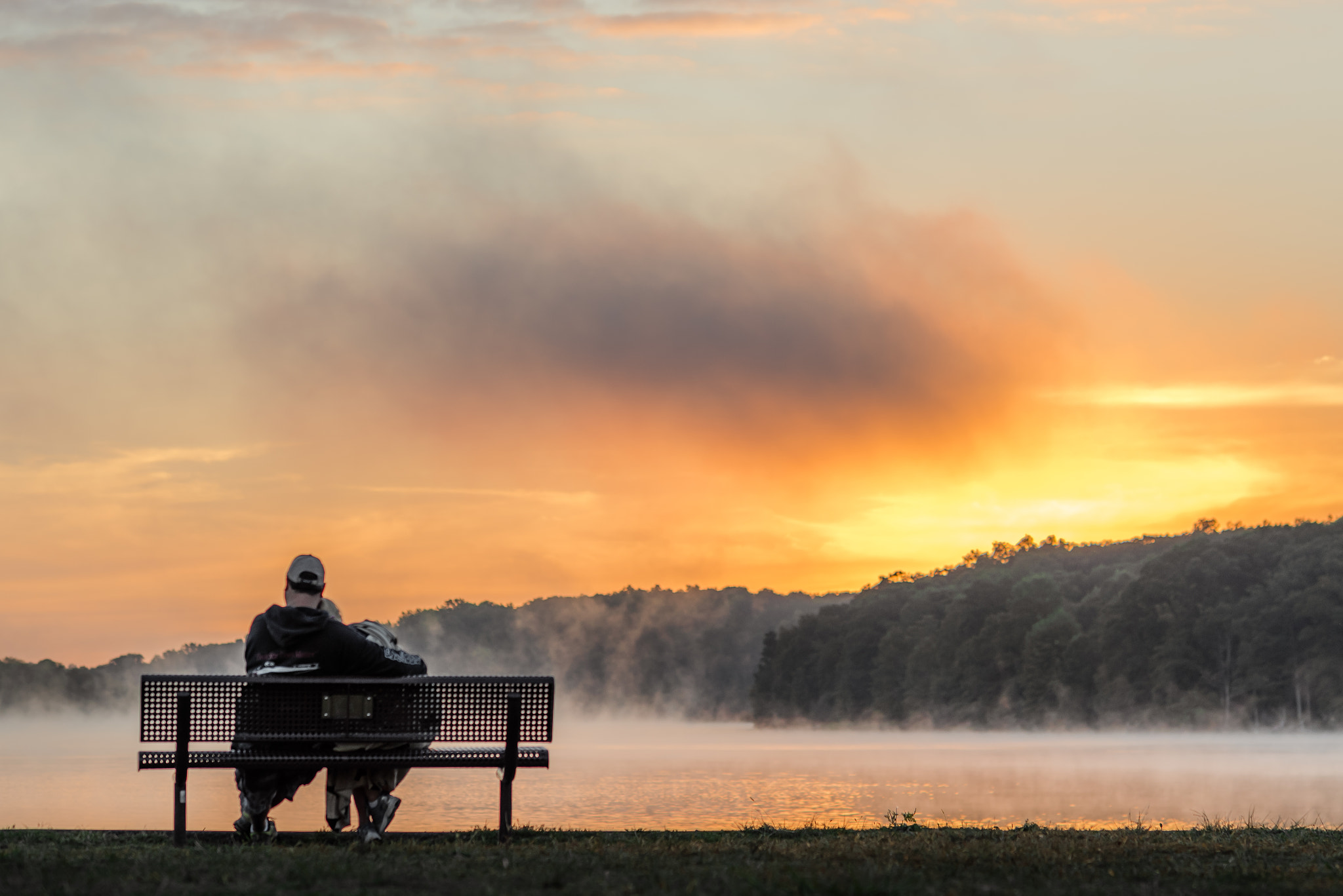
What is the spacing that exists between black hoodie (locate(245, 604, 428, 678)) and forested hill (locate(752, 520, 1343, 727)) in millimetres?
83493

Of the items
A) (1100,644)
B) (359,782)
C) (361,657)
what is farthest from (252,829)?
(1100,644)

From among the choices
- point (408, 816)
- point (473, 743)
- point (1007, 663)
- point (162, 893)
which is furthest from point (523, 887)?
point (1007, 663)

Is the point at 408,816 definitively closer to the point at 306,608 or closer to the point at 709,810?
the point at 709,810

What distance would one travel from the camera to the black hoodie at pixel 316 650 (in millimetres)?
9375

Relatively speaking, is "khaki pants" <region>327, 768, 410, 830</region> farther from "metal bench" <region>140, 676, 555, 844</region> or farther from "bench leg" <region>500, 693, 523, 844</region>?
"bench leg" <region>500, 693, 523, 844</region>

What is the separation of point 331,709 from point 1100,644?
93.1 meters

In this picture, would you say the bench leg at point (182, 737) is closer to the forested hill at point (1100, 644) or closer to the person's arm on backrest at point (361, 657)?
the person's arm on backrest at point (361, 657)

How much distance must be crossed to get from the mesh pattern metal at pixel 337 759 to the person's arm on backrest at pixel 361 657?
1.70 feet

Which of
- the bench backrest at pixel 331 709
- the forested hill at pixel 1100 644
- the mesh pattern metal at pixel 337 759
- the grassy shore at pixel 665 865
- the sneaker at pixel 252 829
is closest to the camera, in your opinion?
the grassy shore at pixel 665 865

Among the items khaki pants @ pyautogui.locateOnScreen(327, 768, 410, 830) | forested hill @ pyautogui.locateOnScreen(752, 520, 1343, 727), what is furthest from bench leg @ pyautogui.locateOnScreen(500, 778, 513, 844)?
forested hill @ pyautogui.locateOnScreen(752, 520, 1343, 727)

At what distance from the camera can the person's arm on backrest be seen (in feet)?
30.8

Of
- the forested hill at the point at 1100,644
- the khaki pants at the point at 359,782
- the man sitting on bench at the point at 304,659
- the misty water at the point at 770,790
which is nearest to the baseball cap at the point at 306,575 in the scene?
the man sitting on bench at the point at 304,659

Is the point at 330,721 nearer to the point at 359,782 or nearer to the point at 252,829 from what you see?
the point at 359,782

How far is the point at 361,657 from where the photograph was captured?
940 cm
